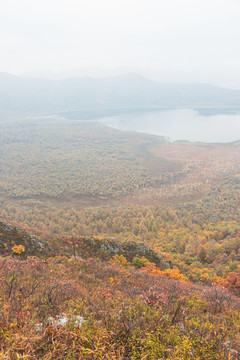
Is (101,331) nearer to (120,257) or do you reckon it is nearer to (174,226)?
(120,257)

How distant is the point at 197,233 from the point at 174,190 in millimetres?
59547

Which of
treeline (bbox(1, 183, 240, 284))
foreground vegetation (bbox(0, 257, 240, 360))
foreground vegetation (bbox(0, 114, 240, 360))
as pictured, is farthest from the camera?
treeline (bbox(1, 183, 240, 284))

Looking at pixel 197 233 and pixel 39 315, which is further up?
pixel 39 315

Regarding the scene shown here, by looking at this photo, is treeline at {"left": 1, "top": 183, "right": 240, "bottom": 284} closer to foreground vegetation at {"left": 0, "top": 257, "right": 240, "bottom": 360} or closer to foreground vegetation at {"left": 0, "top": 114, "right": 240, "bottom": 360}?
foreground vegetation at {"left": 0, "top": 114, "right": 240, "bottom": 360}

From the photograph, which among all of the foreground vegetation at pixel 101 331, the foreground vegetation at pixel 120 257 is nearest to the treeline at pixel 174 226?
the foreground vegetation at pixel 120 257

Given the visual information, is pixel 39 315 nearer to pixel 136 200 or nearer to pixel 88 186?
pixel 136 200

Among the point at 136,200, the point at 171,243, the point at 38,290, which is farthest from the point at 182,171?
the point at 38,290

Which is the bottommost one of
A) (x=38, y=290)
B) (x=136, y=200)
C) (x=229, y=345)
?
(x=136, y=200)

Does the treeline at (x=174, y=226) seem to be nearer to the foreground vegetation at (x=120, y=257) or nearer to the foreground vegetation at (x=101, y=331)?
the foreground vegetation at (x=120, y=257)

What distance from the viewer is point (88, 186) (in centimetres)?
12550

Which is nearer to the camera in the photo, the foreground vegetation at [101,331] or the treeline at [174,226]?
the foreground vegetation at [101,331]

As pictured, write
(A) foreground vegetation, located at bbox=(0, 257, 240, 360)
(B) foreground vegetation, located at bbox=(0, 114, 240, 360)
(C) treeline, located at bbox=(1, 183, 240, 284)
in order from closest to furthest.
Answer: (A) foreground vegetation, located at bbox=(0, 257, 240, 360) < (B) foreground vegetation, located at bbox=(0, 114, 240, 360) < (C) treeline, located at bbox=(1, 183, 240, 284)

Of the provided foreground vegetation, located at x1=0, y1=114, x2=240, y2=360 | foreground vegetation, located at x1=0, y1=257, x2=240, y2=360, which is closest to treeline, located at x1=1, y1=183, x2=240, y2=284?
foreground vegetation, located at x1=0, y1=114, x2=240, y2=360

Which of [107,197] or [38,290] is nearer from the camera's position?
[38,290]
